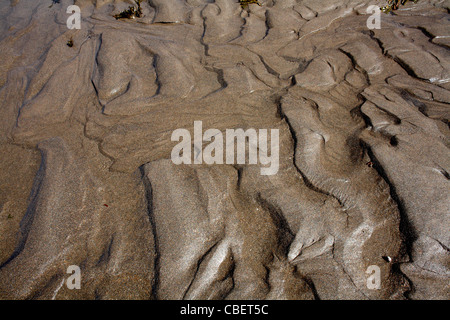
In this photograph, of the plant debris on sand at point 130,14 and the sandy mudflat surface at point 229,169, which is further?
the plant debris on sand at point 130,14

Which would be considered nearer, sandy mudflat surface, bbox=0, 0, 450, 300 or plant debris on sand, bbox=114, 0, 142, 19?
sandy mudflat surface, bbox=0, 0, 450, 300

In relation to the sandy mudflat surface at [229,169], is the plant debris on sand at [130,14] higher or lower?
higher

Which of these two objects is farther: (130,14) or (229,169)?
(130,14)

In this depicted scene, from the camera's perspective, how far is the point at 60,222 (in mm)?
1631

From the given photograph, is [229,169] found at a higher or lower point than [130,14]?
lower

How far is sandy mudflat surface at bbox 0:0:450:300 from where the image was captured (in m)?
1.41

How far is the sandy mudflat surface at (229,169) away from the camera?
1.41 metres

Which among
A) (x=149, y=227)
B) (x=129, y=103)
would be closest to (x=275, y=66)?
(x=129, y=103)

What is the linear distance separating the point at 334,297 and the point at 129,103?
2255mm

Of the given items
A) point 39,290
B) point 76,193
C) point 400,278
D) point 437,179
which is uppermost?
point 437,179

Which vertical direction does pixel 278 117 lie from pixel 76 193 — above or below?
above

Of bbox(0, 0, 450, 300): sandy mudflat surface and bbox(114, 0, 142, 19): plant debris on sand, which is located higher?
bbox(114, 0, 142, 19): plant debris on sand

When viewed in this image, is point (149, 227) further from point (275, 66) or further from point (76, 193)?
point (275, 66)

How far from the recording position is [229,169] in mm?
1887
